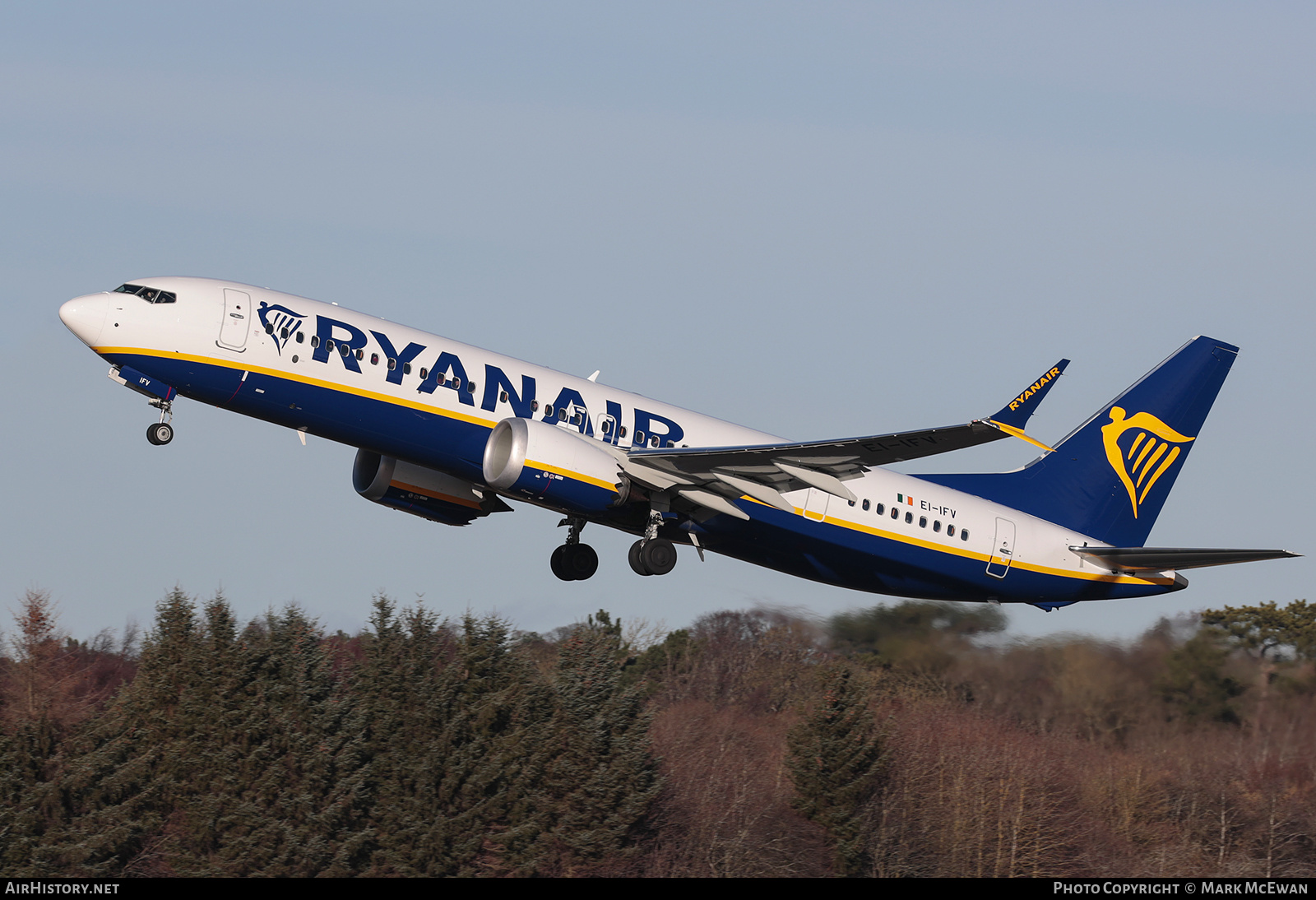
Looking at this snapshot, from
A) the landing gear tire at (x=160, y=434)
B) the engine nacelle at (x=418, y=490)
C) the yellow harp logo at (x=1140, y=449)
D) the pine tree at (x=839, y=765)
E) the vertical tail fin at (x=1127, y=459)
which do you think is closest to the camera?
the landing gear tire at (x=160, y=434)

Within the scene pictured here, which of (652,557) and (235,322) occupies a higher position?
(235,322)

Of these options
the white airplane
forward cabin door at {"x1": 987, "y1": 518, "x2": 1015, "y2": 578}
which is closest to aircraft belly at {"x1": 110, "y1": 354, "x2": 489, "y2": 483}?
the white airplane

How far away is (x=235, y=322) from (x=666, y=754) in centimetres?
3095

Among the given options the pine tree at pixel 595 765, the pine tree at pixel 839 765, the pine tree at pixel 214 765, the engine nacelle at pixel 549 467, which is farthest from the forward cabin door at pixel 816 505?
the pine tree at pixel 214 765

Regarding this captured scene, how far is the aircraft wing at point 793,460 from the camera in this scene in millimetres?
25531

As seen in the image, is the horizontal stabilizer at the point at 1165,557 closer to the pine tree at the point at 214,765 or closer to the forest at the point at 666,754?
the forest at the point at 666,754

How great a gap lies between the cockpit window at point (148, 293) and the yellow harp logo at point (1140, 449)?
22518mm

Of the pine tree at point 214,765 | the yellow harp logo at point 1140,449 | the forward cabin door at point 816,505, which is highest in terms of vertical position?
the yellow harp logo at point 1140,449

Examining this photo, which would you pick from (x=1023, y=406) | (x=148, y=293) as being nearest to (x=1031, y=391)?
(x=1023, y=406)

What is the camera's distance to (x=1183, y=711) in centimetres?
3916

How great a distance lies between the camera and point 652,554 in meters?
30.4

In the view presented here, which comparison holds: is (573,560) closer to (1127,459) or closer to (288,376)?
(288,376)

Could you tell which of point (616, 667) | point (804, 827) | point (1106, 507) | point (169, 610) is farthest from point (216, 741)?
point (1106, 507)

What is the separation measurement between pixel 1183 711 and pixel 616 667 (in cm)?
2139
